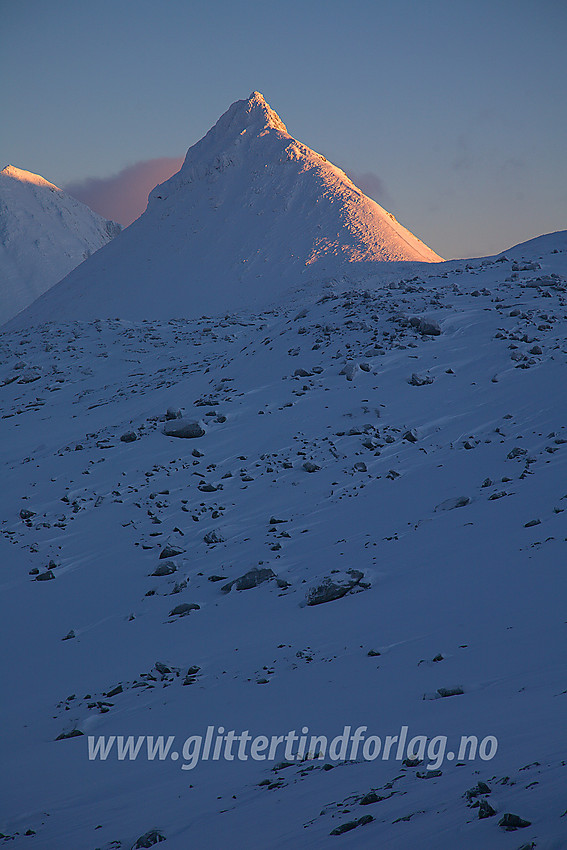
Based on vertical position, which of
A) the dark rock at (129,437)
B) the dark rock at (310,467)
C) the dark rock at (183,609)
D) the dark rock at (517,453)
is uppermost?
the dark rock at (129,437)

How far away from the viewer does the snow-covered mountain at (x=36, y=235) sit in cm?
8562

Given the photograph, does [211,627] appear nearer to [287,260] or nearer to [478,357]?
[478,357]

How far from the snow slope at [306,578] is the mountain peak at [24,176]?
3984 inches

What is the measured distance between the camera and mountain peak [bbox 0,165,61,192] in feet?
347

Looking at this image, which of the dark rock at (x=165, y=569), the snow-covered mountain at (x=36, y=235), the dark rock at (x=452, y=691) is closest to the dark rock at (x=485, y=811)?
the dark rock at (x=452, y=691)

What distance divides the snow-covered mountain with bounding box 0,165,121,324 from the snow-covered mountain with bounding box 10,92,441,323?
36611 millimetres

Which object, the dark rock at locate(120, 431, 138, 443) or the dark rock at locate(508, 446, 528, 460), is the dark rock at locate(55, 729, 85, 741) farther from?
the dark rock at locate(120, 431, 138, 443)

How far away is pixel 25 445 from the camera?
14859 mm

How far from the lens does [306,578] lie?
25.9 feet

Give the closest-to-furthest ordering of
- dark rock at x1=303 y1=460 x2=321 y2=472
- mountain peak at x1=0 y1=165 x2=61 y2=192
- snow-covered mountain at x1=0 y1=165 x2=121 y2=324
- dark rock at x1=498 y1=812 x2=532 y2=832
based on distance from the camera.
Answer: dark rock at x1=498 y1=812 x2=532 y2=832 → dark rock at x1=303 y1=460 x2=321 y2=472 → snow-covered mountain at x1=0 y1=165 x2=121 y2=324 → mountain peak at x1=0 y1=165 x2=61 y2=192

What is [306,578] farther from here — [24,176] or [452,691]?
[24,176]

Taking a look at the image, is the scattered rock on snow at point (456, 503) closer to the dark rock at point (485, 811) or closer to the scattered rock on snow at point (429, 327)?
the dark rock at point (485, 811)

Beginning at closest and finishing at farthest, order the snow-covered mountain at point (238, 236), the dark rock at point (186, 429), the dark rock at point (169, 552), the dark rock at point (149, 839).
→ the dark rock at point (149, 839)
the dark rock at point (169, 552)
the dark rock at point (186, 429)
the snow-covered mountain at point (238, 236)

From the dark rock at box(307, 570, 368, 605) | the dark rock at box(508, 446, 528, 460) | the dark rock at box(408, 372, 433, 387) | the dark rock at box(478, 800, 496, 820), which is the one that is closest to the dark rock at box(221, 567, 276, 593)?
the dark rock at box(307, 570, 368, 605)
